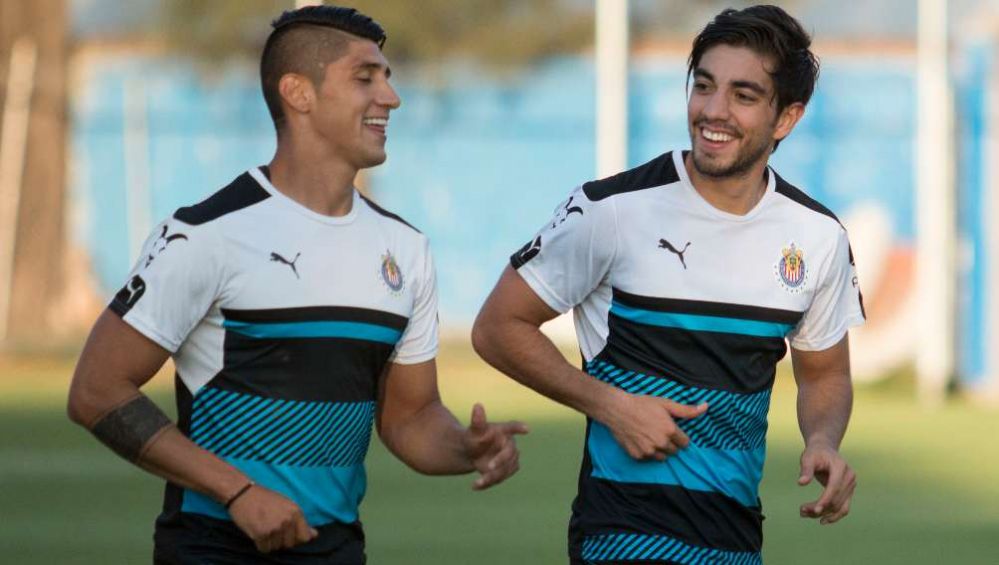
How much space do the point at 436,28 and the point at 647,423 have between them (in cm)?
1858

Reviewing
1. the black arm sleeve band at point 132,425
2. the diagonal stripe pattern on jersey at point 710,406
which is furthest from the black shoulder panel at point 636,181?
the black arm sleeve band at point 132,425

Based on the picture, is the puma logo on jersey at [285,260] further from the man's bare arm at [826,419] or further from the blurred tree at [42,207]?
the blurred tree at [42,207]

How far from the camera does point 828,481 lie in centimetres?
507

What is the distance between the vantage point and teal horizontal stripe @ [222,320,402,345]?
4766 millimetres

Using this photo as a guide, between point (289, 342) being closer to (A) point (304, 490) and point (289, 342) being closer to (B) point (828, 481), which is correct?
(A) point (304, 490)

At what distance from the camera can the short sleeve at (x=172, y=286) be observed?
15.2ft

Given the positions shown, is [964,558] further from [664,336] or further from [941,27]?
[941,27]

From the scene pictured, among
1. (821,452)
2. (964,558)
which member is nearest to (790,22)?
(821,452)

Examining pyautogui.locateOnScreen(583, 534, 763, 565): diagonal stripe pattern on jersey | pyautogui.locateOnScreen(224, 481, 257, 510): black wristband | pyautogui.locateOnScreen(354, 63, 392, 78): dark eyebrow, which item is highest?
pyautogui.locateOnScreen(354, 63, 392, 78): dark eyebrow

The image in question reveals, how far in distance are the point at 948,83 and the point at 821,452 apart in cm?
1498

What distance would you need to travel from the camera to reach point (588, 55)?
22.7 metres

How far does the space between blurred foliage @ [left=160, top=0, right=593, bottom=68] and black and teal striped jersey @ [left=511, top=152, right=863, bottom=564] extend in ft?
57.3

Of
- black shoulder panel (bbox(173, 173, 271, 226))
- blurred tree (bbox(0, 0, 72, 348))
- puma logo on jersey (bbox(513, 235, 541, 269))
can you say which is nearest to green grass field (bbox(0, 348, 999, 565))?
puma logo on jersey (bbox(513, 235, 541, 269))

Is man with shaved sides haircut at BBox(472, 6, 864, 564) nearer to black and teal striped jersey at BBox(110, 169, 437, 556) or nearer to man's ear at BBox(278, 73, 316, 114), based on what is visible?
black and teal striped jersey at BBox(110, 169, 437, 556)
